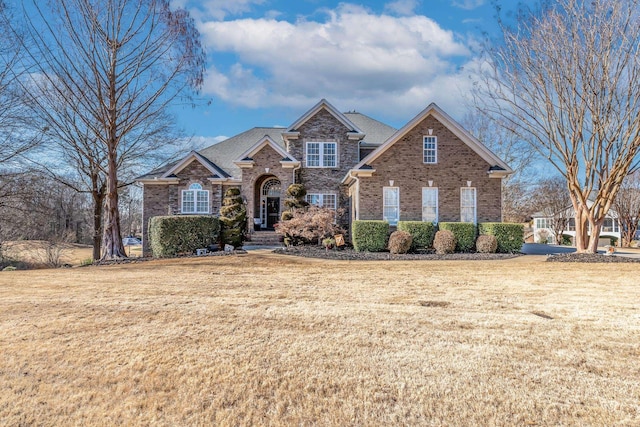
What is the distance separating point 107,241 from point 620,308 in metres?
17.2

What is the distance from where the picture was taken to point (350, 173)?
1872 centimetres

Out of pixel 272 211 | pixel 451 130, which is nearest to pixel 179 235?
pixel 272 211

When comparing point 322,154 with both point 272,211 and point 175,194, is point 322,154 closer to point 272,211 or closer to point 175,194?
point 272,211

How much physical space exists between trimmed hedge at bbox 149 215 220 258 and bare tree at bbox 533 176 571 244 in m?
31.0

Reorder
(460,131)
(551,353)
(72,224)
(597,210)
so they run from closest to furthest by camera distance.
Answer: (551,353) → (597,210) → (460,131) → (72,224)

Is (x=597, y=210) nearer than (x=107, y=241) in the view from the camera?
Yes

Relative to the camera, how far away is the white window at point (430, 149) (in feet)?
61.8

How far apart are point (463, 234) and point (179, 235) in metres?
12.1

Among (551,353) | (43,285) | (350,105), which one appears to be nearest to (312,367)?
(551,353)

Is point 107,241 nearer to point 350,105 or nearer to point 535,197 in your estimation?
point 350,105

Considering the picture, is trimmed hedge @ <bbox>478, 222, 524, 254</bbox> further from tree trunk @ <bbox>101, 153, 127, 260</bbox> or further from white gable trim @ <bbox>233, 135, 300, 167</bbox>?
tree trunk @ <bbox>101, 153, 127, 260</bbox>

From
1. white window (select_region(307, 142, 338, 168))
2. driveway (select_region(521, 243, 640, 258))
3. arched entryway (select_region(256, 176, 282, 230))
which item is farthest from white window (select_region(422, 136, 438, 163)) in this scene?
arched entryway (select_region(256, 176, 282, 230))

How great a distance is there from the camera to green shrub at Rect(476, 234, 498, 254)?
16.4 meters

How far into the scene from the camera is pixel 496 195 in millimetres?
18719
